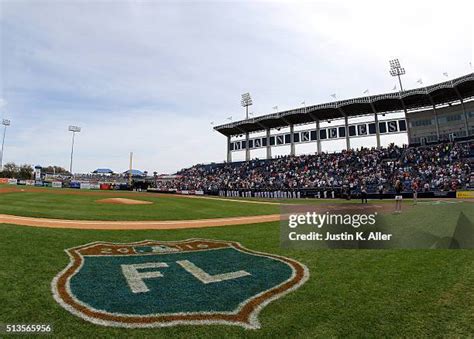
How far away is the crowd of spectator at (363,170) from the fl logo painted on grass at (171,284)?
26.4 m

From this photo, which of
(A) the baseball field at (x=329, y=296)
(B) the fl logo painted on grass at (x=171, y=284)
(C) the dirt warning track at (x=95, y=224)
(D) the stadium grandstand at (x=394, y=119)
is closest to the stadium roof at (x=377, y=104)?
(D) the stadium grandstand at (x=394, y=119)

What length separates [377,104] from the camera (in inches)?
1852

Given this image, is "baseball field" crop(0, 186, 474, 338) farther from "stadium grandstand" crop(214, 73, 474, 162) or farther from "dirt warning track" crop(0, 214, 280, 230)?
"stadium grandstand" crop(214, 73, 474, 162)

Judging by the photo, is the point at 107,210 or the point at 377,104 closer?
the point at 107,210

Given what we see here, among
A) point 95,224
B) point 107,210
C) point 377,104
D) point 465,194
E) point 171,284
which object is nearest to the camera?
point 171,284

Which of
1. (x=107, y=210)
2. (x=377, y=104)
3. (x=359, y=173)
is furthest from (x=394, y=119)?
(x=107, y=210)

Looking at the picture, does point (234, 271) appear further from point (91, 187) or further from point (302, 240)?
point (91, 187)

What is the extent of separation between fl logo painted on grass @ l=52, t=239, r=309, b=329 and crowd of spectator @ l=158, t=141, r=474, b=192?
86.7 ft

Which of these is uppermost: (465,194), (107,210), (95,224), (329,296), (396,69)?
(396,69)

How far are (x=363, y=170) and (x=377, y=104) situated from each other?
12290 millimetres

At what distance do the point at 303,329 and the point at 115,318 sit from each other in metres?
2.48

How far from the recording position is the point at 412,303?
432 cm

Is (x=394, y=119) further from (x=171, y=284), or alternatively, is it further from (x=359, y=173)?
(x=171, y=284)

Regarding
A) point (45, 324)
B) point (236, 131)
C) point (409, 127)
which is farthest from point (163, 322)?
point (236, 131)
